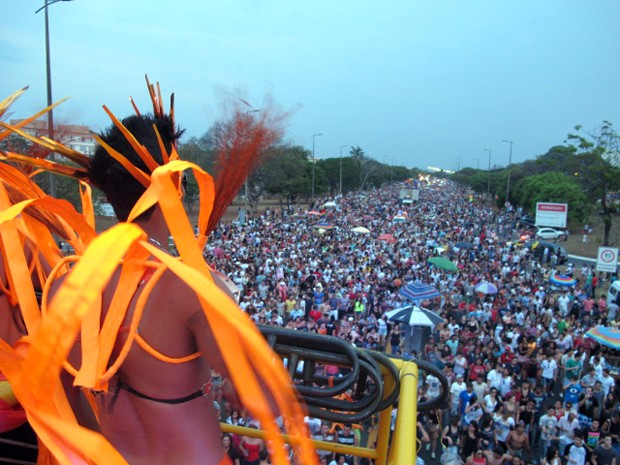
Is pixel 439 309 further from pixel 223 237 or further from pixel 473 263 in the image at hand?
pixel 223 237

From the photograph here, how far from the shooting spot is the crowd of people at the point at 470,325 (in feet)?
21.8

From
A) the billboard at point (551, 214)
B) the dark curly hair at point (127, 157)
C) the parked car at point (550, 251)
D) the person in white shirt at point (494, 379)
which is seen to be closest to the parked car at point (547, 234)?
the billboard at point (551, 214)

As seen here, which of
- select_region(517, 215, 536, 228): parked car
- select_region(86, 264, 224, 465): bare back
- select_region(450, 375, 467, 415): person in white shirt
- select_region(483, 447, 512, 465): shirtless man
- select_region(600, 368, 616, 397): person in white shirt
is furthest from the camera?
select_region(517, 215, 536, 228): parked car

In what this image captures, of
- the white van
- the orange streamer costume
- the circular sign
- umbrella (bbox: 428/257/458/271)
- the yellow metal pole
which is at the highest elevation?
the orange streamer costume

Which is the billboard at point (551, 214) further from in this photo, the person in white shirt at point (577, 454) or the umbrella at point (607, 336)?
the person in white shirt at point (577, 454)

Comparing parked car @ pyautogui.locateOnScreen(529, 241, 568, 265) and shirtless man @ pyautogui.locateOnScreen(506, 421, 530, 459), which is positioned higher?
parked car @ pyautogui.locateOnScreen(529, 241, 568, 265)

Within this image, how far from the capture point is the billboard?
30.2 meters

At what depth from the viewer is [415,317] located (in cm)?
938

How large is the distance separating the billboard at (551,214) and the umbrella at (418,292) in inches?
853

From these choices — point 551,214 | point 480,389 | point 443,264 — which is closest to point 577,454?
point 480,389

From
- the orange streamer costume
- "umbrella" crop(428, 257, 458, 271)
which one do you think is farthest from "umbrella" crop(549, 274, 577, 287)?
the orange streamer costume

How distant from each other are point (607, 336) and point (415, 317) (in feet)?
10.5

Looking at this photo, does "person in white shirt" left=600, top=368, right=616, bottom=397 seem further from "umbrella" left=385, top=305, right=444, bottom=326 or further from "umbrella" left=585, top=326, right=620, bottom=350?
"umbrella" left=385, top=305, right=444, bottom=326

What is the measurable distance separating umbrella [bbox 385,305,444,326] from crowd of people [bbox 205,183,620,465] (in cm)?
31
